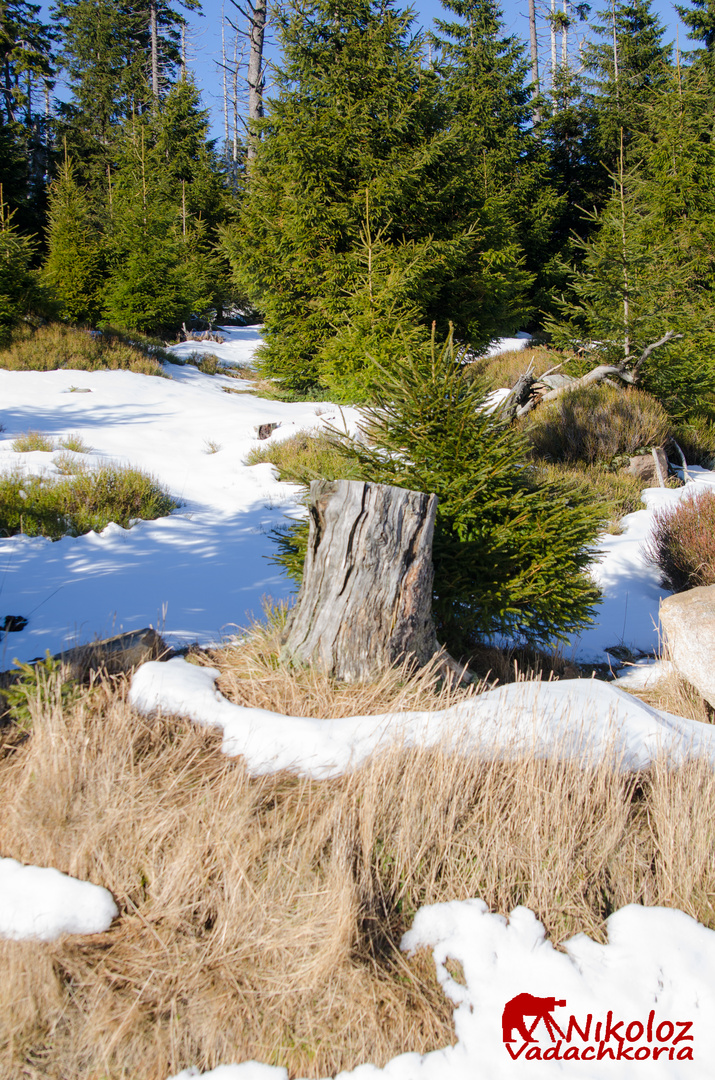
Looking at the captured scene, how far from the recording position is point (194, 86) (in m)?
24.3

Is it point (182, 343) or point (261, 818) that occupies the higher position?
point (182, 343)

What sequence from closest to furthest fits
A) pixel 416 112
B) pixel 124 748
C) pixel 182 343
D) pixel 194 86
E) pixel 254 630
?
pixel 124 748, pixel 254 630, pixel 416 112, pixel 182 343, pixel 194 86

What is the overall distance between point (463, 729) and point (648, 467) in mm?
8515

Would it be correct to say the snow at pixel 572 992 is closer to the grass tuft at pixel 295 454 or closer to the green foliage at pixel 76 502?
the green foliage at pixel 76 502

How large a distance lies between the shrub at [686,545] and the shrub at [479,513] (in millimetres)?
2802

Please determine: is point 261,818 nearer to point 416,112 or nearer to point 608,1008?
point 608,1008

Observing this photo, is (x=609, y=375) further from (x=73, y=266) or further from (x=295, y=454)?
(x=73, y=266)

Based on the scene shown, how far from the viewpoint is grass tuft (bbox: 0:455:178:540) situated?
5812mm

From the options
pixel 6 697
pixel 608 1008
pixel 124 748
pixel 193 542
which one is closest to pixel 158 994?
pixel 124 748

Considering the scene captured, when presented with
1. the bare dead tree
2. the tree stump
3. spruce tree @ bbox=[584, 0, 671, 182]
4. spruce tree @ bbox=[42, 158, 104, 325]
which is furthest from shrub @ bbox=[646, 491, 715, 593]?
spruce tree @ bbox=[584, 0, 671, 182]

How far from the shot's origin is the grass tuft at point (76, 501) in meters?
5.81

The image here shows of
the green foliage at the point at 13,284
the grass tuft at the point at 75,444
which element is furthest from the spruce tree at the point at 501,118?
the grass tuft at the point at 75,444

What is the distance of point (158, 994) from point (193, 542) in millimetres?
4587

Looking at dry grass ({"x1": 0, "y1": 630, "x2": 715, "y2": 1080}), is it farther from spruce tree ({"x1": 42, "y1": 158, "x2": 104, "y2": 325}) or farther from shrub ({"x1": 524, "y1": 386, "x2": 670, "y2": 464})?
spruce tree ({"x1": 42, "y1": 158, "x2": 104, "y2": 325})
